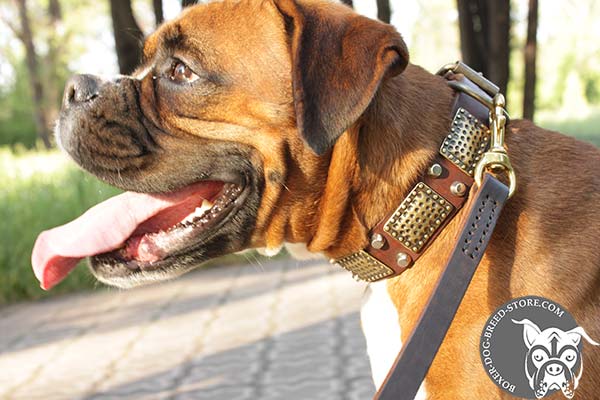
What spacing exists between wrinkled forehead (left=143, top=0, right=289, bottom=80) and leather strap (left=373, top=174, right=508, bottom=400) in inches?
38.2

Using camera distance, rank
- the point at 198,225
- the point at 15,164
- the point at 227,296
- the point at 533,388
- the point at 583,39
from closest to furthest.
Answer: the point at 533,388
the point at 198,225
the point at 227,296
the point at 15,164
the point at 583,39

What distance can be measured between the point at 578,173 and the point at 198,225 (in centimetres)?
145

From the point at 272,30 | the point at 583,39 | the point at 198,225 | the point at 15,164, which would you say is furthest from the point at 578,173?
the point at 583,39

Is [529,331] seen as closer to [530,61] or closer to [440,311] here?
[440,311]

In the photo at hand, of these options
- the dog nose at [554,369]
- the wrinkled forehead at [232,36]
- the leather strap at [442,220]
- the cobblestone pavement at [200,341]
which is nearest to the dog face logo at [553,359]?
the dog nose at [554,369]

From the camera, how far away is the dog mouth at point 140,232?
3.23m

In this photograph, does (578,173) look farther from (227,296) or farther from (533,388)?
(227,296)

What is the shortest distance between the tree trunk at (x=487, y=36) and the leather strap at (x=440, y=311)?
19.0ft

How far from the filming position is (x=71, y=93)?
134 inches

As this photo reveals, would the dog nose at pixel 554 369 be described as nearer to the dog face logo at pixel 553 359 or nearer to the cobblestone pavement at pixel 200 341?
the dog face logo at pixel 553 359

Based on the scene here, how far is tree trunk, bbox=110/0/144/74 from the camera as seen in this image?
8.95 meters

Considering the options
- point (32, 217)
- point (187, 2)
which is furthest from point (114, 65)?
point (187, 2)

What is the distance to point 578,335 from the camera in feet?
8.93

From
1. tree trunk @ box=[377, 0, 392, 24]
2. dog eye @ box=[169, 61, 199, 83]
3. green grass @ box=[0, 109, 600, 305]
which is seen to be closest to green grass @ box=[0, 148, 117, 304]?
green grass @ box=[0, 109, 600, 305]
